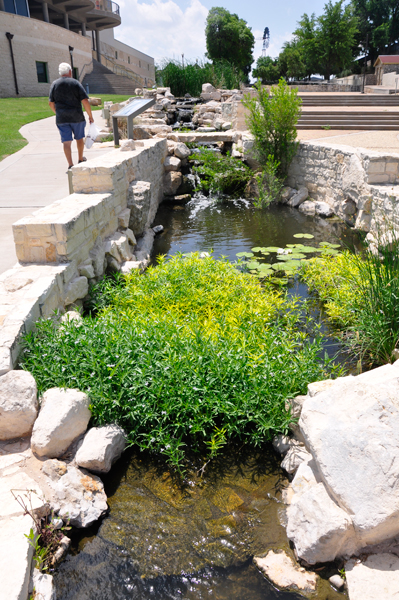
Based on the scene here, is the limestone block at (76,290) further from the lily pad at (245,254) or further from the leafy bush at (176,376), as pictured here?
the lily pad at (245,254)

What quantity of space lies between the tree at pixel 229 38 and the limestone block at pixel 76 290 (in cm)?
3927

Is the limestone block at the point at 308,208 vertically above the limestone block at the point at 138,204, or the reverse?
the limestone block at the point at 138,204

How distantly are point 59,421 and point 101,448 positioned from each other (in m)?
0.32

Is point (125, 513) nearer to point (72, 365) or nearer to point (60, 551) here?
point (60, 551)

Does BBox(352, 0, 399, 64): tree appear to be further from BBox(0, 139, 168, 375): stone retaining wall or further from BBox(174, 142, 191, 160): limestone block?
BBox(0, 139, 168, 375): stone retaining wall

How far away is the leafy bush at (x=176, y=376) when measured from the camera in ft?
10.2

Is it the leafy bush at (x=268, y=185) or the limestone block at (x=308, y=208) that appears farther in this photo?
the leafy bush at (x=268, y=185)

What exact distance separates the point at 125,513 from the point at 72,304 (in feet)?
7.43

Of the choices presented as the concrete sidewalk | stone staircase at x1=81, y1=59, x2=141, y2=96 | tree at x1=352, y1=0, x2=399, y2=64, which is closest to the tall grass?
stone staircase at x1=81, y1=59, x2=141, y2=96

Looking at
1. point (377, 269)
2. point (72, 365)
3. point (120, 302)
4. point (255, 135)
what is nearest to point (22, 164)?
point (255, 135)

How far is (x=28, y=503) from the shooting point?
2.44 metres

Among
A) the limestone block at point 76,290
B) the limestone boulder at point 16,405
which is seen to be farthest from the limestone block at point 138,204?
the limestone boulder at point 16,405

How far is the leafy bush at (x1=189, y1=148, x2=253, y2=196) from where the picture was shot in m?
10.8

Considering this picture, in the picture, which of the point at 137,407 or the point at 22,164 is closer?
the point at 137,407
